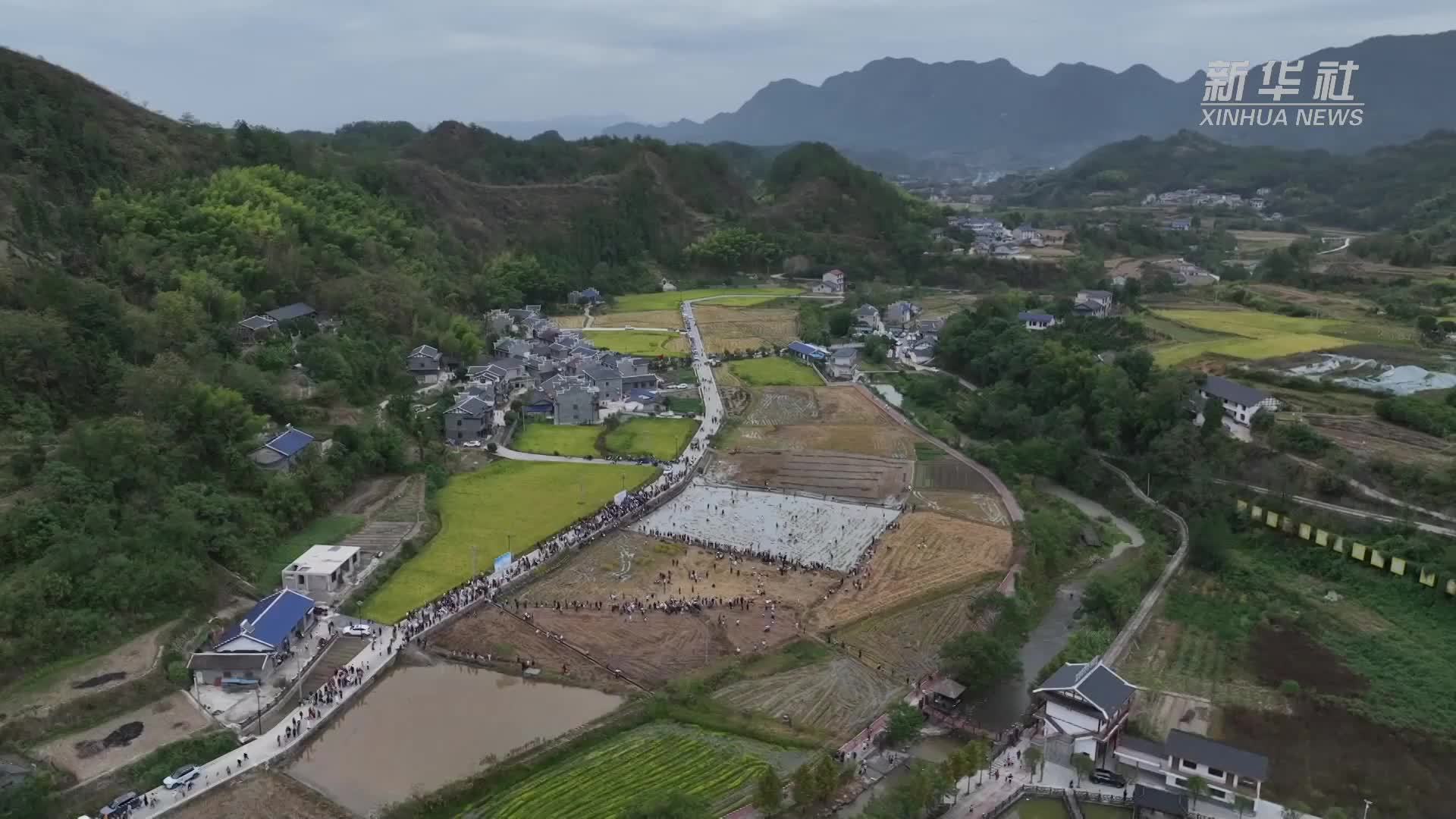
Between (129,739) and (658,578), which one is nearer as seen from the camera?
(129,739)

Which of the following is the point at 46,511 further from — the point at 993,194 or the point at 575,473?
the point at 993,194

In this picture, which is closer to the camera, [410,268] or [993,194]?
[410,268]

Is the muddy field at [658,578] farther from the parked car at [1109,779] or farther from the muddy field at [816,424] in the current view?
the muddy field at [816,424]

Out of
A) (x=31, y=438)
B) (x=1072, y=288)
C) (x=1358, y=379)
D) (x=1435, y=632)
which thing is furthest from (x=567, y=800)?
(x=1072, y=288)

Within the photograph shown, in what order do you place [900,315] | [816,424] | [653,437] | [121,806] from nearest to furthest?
[121,806] < [653,437] < [816,424] < [900,315]

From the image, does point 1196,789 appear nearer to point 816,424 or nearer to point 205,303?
point 816,424

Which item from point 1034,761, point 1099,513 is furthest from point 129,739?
point 1099,513

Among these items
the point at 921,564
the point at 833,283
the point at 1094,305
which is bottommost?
the point at 921,564
